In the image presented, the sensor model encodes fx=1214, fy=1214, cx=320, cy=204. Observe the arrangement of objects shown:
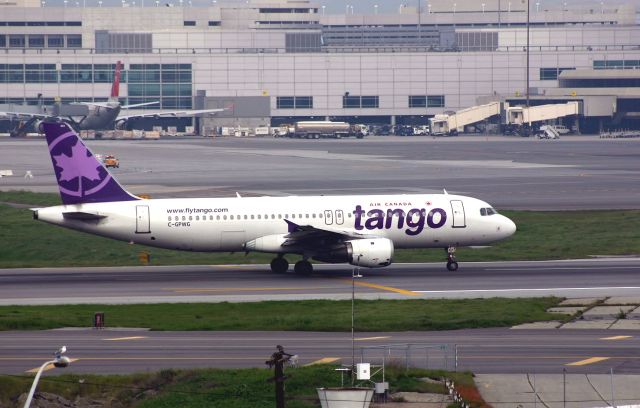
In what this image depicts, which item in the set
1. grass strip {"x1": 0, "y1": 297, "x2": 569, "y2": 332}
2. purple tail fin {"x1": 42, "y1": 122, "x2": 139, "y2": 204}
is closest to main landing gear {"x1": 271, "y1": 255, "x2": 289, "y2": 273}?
purple tail fin {"x1": 42, "y1": 122, "x2": 139, "y2": 204}

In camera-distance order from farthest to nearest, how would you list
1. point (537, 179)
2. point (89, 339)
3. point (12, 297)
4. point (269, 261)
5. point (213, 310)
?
point (537, 179) < point (269, 261) < point (12, 297) < point (213, 310) < point (89, 339)

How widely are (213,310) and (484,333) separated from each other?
12.6 meters

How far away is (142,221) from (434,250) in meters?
20.3

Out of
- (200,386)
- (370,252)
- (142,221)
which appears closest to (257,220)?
(142,221)

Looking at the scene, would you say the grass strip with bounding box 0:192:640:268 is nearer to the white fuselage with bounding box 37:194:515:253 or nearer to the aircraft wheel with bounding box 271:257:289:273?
the aircraft wheel with bounding box 271:257:289:273

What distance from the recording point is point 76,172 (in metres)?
62.5

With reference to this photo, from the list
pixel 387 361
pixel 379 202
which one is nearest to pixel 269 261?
pixel 379 202

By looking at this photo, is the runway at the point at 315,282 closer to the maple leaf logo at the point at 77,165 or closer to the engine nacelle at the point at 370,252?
the engine nacelle at the point at 370,252

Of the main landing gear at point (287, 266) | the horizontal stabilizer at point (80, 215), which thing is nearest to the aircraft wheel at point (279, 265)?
the main landing gear at point (287, 266)

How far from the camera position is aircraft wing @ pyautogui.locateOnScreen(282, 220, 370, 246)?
61.6 metres

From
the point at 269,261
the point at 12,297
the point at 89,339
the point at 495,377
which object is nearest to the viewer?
the point at 495,377

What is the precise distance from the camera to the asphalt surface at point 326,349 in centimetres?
4053

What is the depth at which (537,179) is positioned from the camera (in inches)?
4751

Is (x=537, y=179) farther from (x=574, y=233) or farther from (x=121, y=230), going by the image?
(x=121, y=230)
